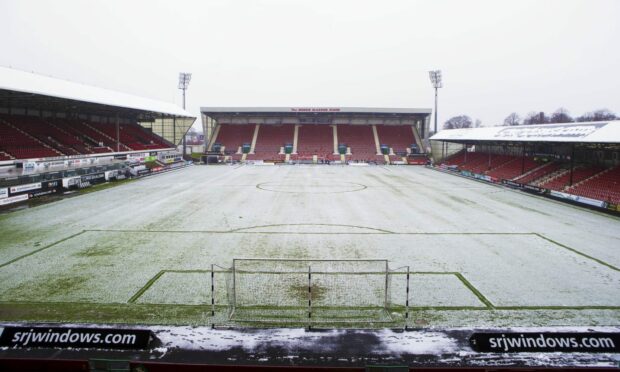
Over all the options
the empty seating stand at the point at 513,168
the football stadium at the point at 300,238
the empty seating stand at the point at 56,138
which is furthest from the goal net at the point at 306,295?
the empty seating stand at the point at 513,168

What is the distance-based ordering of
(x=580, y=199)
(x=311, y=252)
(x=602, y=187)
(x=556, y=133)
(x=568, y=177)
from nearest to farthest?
(x=311, y=252)
(x=580, y=199)
(x=602, y=187)
(x=556, y=133)
(x=568, y=177)

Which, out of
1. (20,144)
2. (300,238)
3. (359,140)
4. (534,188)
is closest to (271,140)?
(359,140)

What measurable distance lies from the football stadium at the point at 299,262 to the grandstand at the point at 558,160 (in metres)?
0.22

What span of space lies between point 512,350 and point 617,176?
27598 millimetres

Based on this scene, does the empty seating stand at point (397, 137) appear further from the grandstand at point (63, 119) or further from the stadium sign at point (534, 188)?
the stadium sign at point (534, 188)

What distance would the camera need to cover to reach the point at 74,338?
901 cm

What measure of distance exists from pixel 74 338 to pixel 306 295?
606cm

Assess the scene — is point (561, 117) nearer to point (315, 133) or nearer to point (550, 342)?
point (315, 133)

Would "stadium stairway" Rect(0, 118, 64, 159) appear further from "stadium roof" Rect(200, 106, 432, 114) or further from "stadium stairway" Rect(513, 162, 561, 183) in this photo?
"stadium stairway" Rect(513, 162, 561, 183)

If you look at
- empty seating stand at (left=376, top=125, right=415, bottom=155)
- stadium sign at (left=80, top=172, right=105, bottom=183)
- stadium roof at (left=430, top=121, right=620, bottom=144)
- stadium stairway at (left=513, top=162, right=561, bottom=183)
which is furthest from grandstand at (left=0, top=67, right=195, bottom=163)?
stadium stairway at (left=513, top=162, right=561, bottom=183)

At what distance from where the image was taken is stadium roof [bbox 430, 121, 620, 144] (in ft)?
89.0

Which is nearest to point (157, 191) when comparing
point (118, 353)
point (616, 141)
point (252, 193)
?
point (252, 193)

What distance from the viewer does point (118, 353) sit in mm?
8820

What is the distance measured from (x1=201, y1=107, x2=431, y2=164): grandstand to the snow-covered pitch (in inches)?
1504
